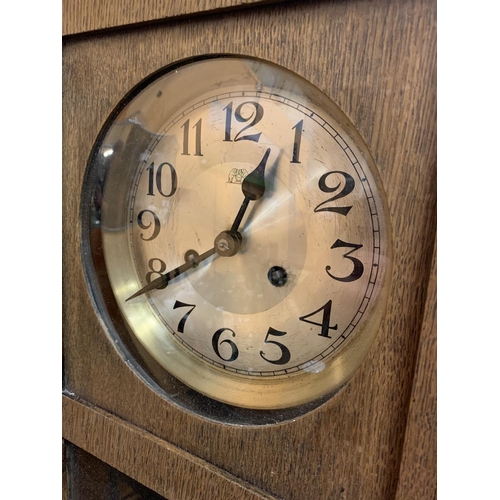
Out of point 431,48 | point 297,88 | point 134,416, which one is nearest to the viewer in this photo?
point 431,48

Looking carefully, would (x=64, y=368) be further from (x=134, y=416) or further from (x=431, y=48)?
(x=431, y=48)

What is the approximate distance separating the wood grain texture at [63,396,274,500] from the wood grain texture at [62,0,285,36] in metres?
0.58

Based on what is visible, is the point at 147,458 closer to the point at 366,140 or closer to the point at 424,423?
the point at 424,423

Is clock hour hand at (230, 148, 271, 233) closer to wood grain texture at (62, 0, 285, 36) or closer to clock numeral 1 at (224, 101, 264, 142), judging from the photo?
clock numeral 1 at (224, 101, 264, 142)

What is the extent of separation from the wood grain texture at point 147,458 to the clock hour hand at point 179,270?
20cm

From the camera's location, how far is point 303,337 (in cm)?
65

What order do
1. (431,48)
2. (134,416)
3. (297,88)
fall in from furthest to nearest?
1. (134,416)
2. (297,88)
3. (431,48)

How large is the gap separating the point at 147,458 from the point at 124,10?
2.08 ft

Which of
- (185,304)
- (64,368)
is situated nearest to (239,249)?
(185,304)

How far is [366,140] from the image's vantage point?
52 centimetres

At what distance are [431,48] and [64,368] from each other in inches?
28.6

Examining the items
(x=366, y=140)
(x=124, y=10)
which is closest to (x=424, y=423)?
(x=366, y=140)

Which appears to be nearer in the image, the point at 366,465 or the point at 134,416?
the point at 366,465

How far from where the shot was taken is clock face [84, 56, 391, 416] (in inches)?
23.1
